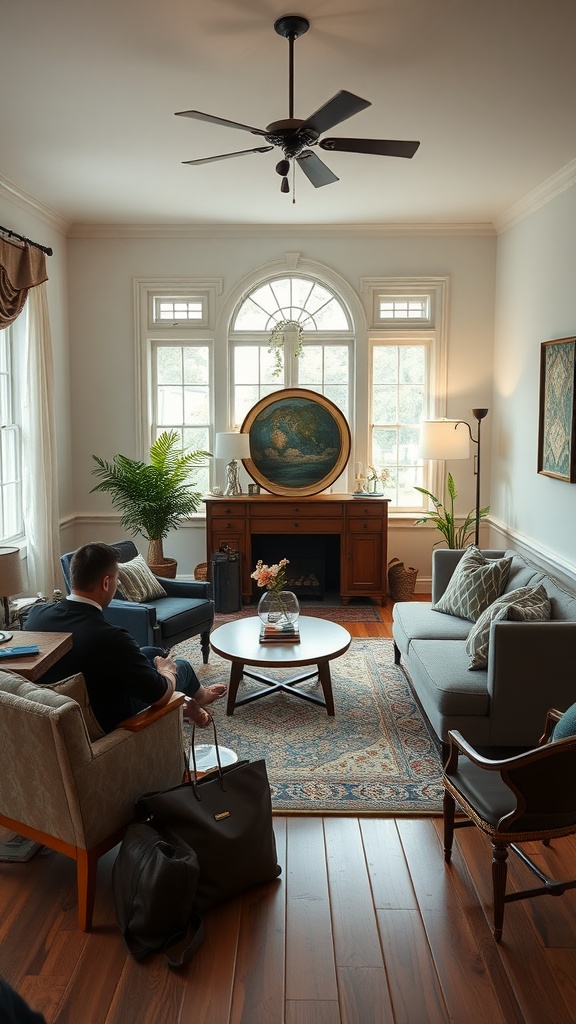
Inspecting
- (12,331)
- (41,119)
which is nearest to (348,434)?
(12,331)

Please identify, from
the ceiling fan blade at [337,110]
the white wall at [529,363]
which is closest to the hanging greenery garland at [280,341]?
the white wall at [529,363]

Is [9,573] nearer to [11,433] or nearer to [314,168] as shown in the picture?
[11,433]

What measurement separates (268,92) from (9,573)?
281 centimetres

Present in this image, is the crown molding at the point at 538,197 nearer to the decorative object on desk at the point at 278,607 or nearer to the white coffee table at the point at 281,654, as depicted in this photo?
the decorative object on desk at the point at 278,607

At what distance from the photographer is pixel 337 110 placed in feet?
9.89

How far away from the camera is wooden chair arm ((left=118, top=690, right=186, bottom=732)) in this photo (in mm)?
2789

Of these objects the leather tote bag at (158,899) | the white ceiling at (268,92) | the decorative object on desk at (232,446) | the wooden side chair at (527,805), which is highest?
the white ceiling at (268,92)

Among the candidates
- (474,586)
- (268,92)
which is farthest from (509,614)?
(268,92)

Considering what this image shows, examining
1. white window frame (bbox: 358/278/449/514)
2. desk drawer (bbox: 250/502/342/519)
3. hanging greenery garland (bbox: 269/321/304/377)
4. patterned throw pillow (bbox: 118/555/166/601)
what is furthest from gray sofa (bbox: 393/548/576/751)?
hanging greenery garland (bbox: 269/321/304/377)

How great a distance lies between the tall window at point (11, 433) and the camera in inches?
229

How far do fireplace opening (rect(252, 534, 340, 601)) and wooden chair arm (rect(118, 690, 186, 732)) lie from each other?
416 centimetres

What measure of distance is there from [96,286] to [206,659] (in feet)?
12.4

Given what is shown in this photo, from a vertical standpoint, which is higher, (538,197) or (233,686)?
(538,197)

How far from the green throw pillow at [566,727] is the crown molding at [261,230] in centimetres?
546
